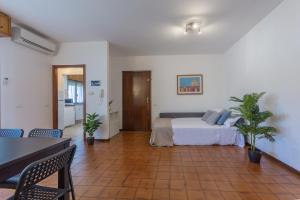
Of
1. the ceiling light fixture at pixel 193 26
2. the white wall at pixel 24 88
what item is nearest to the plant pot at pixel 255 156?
the ceiling light fixture at pixel 193 26

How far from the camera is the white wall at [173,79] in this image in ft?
22.8

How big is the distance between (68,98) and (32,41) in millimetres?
4791

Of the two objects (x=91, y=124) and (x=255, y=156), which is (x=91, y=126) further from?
(x=255, y=156)

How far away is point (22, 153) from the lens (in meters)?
1.43

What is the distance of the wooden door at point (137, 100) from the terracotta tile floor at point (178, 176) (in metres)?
2.67

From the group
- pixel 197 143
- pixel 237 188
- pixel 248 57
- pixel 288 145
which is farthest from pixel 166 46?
pixel 237 188

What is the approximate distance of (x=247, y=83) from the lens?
4.80 metres

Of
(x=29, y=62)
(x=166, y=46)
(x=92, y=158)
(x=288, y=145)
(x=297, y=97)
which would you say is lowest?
(x=92, y=158)

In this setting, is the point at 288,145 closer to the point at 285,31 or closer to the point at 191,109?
the point at 285,31

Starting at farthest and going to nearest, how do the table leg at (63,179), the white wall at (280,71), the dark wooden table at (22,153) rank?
the white wall at (280,71)
the table leg at (63,179)
the dark wooden table at (22,153)

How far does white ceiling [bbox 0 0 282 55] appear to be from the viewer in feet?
10.6

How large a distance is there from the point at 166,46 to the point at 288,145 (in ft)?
12.6

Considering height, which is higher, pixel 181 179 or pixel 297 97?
pixel 297 97

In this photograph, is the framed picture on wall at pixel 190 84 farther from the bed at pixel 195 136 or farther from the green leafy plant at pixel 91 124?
the green leafy plant at pixel 91 124
